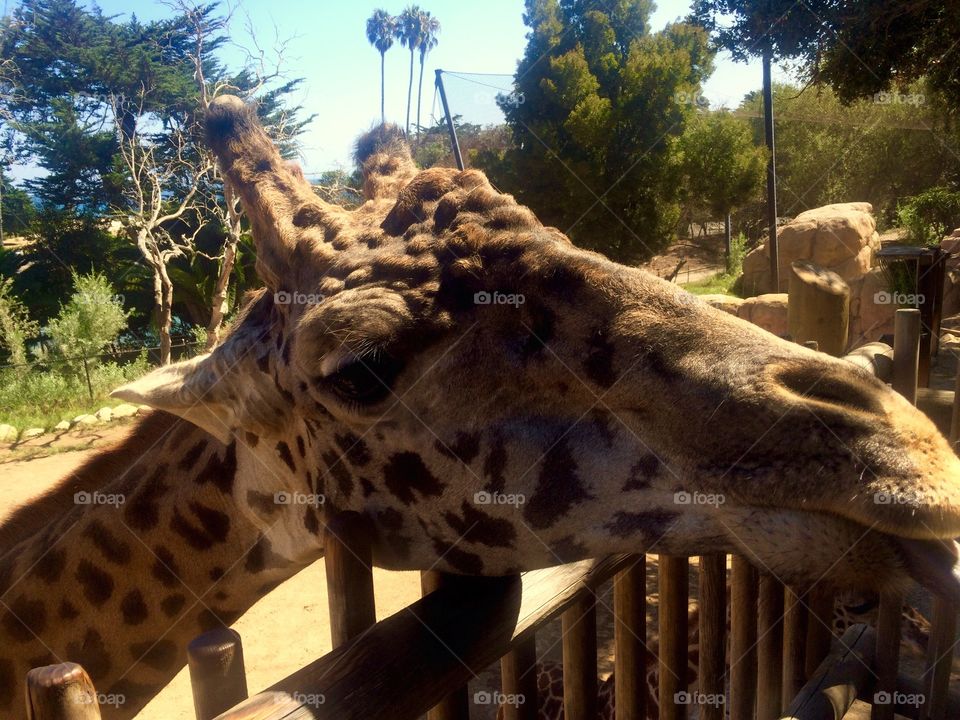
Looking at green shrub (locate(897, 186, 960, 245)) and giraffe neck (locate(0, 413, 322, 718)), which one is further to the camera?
green shrub (locate(897, 186, 960, 245))

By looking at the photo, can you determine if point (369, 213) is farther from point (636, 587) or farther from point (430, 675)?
point (636, 587)

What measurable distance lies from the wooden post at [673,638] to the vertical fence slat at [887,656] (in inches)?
43.9

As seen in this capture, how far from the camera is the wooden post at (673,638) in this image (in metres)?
2.82

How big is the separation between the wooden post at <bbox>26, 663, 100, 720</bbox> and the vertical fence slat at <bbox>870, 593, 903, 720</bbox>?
131 inches

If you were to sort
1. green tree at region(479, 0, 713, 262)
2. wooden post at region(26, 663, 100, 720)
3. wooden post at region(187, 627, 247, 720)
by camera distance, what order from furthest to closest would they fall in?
green tree at region(479, 0, 713, 262) → wooden post at region(187, 627, 247, 720) → wooden post at region(26, 663, 100, 720)

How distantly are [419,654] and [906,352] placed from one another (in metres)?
4.23

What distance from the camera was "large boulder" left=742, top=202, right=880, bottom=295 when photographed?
2005 cm

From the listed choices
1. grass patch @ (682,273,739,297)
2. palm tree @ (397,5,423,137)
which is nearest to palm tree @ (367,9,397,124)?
palm tree @ (397,5,423,137)

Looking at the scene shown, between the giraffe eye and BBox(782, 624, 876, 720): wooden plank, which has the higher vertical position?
the giraffe eye

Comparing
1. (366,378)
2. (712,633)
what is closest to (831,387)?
(366,378)

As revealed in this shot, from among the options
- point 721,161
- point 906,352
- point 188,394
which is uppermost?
point 721,161

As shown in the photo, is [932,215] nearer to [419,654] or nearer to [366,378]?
[366,378]

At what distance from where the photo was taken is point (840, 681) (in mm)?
3312

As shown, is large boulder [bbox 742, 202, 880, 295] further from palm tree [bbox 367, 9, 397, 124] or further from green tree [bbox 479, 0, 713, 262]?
palm tree [bbox 367, 9, 397, 124]
